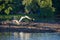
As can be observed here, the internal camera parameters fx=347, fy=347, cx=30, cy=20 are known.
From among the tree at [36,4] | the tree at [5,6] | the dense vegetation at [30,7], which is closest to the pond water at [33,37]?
the tree at [36,4]

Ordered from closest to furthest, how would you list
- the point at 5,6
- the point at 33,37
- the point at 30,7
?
the point at 33,37, the point at 30,7, the point at 5,6

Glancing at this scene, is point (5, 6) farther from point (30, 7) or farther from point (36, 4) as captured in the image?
point (36, 4)

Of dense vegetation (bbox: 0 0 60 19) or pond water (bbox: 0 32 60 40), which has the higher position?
pond water (bbox: 0 32 60 40)

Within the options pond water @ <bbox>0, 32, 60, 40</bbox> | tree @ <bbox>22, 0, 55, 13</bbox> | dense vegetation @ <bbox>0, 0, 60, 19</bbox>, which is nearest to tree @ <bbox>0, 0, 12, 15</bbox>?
dense vegetation @ <bbox>0, 0, 60, 19</bbox>

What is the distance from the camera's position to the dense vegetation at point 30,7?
163 ft

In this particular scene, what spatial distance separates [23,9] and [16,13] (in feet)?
4.19

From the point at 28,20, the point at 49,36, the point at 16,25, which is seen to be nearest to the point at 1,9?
the point at 28,20

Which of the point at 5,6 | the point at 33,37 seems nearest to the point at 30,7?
the point at 5,6

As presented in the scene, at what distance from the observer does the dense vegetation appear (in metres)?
49.8

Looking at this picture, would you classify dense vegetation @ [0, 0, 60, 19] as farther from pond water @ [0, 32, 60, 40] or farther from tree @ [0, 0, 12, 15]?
pond water @ [0, 32, 60, 40]

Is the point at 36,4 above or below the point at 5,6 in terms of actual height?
above

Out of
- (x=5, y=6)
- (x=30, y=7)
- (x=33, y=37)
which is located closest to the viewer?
(x=33, y=37)

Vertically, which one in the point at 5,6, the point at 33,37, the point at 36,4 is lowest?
the point at 5,6

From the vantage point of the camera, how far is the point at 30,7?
50.1 m
